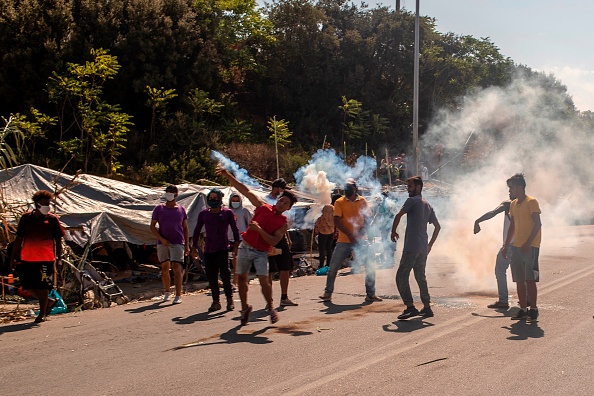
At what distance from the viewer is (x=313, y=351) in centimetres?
733

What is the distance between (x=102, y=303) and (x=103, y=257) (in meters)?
4.91

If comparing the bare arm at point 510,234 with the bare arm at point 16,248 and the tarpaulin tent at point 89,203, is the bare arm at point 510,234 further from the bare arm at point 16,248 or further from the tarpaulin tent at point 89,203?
the tarpaulin tent at point 89,203

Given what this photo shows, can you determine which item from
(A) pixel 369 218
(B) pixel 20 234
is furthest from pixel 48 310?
(A) pixel 369 218

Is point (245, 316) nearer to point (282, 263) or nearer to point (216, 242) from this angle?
point (216, 242)

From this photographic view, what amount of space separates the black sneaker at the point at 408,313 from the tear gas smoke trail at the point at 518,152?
26.0 ft

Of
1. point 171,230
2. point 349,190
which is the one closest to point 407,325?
point 349,190

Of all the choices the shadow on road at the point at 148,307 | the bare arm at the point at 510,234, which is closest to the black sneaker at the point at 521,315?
the bare arm at the point at 510,234

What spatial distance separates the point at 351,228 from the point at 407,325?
2374 mm

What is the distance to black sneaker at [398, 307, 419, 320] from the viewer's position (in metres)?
9.14

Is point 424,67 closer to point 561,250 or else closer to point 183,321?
point 561,250

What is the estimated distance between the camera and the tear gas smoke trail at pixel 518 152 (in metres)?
19.5

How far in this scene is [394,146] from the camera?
35.2 metres

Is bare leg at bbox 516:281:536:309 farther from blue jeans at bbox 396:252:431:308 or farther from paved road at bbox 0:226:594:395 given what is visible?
blue jeans at bbox 396:252:431:308

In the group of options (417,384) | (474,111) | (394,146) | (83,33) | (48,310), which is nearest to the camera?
(417,384)
